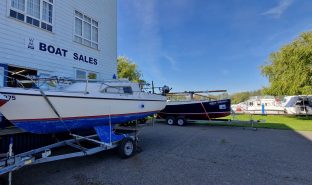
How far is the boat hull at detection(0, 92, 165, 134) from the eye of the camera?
4531 mm

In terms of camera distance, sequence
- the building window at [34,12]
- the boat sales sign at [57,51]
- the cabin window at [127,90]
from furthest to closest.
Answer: the boat sales sign at [57,51]
the building window at [34,12]
the cabin window at [127,90]

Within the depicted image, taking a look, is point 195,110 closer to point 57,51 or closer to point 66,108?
point 57,51

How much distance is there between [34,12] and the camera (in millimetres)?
8211

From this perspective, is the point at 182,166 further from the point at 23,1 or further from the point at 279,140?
the point at 23,1

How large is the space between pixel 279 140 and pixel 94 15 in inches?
411

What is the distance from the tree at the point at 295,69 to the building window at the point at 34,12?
18432 mm

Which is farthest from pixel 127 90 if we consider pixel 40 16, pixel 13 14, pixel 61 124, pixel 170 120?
pixel 170 120

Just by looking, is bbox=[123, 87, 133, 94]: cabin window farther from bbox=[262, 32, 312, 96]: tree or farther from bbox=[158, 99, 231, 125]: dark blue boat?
bbox=[262, 32, 312, 96]: tree

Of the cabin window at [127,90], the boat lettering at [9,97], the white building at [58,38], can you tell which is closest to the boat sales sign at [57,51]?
the white building at [58,38]

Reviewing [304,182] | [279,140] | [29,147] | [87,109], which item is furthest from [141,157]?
[279,140]

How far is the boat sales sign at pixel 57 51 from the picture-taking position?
8.04 metres

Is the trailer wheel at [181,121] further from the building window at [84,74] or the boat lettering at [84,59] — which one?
the boat lettering at [84,59]

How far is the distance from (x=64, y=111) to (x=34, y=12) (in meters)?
5.06

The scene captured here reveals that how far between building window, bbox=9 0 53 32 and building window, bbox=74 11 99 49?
143 cm
